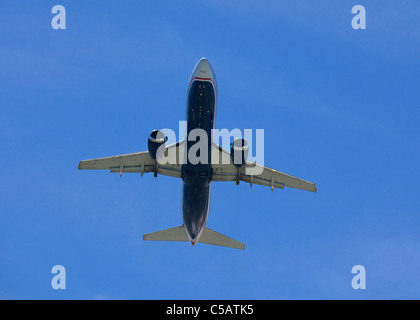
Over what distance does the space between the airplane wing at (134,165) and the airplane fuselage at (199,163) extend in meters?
3.93

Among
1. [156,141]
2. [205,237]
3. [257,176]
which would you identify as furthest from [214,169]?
[205,237]

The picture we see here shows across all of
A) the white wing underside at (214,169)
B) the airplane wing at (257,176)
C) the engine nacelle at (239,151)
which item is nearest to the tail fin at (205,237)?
the white wing underside at (214,169)

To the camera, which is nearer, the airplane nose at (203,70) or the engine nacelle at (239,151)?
the airplane nose at (203,70)

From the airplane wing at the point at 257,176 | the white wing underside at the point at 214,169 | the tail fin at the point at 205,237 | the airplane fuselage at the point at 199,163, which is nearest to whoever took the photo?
the airplane fuselage at the point at 199,163

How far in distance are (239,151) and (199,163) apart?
11.1ft

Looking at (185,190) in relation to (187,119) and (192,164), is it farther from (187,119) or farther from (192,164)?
(187,119)

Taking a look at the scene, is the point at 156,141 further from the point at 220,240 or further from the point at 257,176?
the point at 220,240

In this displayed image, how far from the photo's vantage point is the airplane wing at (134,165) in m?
60.3

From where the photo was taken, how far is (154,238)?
209 ft

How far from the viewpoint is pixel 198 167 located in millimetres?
55219

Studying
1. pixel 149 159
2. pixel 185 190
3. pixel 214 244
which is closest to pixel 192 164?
pixel 185 190

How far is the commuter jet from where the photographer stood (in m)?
52.8

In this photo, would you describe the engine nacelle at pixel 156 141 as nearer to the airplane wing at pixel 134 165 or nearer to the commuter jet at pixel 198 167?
the commuter jet at pixel 198 167

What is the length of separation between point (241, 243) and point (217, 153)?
32.4 feet
